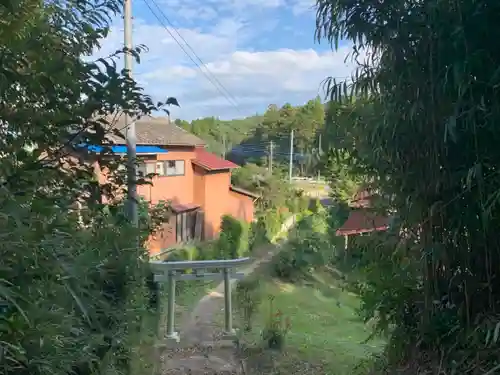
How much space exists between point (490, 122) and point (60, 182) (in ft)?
3.98

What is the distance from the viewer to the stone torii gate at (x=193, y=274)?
405 cm

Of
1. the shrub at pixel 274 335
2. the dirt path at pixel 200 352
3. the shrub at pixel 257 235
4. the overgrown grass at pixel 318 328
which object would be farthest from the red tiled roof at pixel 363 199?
the shrub at pixel 257 235

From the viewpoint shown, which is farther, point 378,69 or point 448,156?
point 378,69

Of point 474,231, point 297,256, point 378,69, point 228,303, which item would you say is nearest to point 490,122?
point 474,231

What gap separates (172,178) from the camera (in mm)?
10367

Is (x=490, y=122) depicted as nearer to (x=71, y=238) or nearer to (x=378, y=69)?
(x=378, y=69)

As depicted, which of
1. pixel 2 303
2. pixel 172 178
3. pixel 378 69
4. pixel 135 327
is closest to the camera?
pixel 2 303

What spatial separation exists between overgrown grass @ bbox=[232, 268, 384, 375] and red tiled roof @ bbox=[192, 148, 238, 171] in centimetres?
332

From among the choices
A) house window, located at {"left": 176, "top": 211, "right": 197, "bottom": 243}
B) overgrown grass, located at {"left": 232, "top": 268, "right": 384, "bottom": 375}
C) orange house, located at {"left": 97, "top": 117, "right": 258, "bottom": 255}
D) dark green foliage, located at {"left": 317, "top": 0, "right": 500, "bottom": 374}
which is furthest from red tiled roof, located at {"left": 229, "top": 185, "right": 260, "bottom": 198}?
dark green foliage, located at {"left": 317, "top": 0, "right": 500, "bottom": 374}

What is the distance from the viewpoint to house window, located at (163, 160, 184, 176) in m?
10.0

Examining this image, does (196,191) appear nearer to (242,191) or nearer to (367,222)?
(242,191)

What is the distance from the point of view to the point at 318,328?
609 cm

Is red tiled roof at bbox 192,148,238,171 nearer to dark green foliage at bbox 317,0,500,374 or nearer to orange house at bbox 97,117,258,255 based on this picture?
orange house at bbox 97,117,258,255

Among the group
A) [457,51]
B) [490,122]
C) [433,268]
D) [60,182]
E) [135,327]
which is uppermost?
[457,51]
